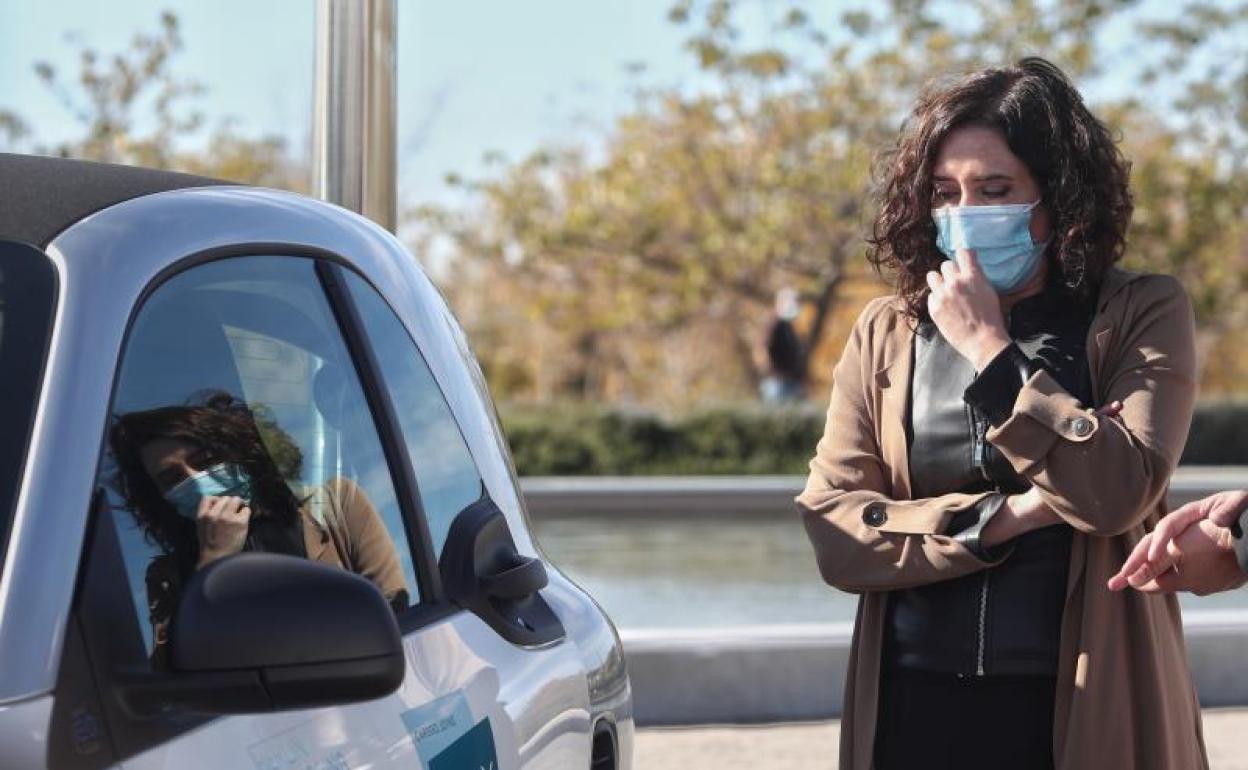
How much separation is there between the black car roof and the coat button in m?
1.23

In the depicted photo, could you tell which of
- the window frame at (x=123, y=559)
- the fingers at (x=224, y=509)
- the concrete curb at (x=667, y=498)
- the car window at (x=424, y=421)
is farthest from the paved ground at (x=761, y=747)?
the concrete curb at (x=667, y=498)

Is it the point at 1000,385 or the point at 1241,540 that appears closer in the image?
the point at 1241,540

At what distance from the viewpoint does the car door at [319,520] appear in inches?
82.4

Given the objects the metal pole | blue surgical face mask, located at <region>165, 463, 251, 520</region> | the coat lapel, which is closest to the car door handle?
blue surgical face mask, located at <region>165, 463, 251, 520</region>

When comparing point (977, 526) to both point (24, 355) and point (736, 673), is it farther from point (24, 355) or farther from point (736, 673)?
point (736, 673)

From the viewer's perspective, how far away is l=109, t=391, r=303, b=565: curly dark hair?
2.24m

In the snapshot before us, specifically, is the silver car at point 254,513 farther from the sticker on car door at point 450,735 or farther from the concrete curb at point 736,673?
the concrete curb at point 736,673

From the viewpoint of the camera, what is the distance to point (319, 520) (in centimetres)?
263

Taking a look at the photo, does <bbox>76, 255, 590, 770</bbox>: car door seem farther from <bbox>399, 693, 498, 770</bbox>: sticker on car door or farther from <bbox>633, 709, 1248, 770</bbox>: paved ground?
<bbox>633, 709, 1248, 770</bbox>: paved ground

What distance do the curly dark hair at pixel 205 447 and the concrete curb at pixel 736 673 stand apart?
192 inches

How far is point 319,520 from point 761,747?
4814mm

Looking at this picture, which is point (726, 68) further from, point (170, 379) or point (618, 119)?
point (170, 379)

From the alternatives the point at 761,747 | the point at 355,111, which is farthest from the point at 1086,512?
the point at 761,747

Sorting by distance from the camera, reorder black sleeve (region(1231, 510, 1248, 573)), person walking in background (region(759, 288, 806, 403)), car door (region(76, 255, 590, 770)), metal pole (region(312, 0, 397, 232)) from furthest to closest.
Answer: person walking in background (region(759, 288, 806, 403)) → metal pole (region(312, 0, 397, 232)) → black sleeve (region(1231, 510, 1248, 573)) → car door (region(76, 255, 590, 770))
